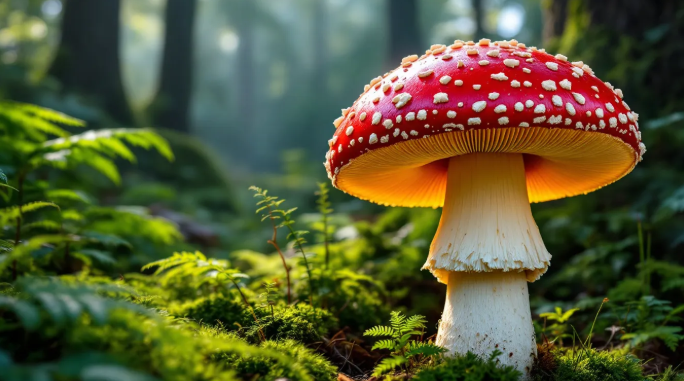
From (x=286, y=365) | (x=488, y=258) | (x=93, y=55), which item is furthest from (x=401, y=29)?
(x=286, y=365)

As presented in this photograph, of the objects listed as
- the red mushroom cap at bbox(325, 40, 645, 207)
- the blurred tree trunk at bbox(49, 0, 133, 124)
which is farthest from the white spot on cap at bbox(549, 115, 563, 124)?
the blurred tree trunk at bbox(49, 0, 133, 124)

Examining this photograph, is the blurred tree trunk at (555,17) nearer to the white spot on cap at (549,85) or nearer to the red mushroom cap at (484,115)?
the red mushroom cap at (484,115)

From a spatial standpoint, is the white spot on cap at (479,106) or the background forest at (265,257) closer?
the background forest at (265,257)

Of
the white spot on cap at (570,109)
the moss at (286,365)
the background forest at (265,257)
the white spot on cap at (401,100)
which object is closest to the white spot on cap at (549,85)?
the white spot on cap at (570,109)

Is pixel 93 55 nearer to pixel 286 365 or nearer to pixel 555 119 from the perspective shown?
pixel 286 365

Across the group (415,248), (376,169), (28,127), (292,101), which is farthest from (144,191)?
(292,101)

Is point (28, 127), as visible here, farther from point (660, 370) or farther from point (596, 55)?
point (596, 55)
